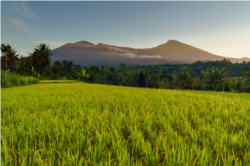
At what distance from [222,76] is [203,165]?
32376mm

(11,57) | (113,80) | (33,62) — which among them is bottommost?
(113,80)

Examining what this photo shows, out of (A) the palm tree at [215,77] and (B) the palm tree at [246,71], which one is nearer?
(B) the palm tree at [246,71]

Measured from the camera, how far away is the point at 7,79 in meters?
9.27

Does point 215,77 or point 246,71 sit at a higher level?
point 246,71

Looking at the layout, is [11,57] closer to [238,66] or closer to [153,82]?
[153,82]

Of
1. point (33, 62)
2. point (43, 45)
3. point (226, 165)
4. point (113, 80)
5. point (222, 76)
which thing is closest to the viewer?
point (226, 165)

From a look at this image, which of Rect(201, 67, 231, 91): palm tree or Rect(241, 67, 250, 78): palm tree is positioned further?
Rect(201, 67, 231, 91): palm tree

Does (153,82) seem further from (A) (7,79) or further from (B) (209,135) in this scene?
(B) (209,135)

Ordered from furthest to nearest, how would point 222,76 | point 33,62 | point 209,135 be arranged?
point 33,62 < point 222,76 < point 209,135

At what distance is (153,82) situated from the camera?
163 feet

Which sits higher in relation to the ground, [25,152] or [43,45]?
[43,45]

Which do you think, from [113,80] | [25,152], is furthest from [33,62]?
[113,80]

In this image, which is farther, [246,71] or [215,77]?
[215,77]

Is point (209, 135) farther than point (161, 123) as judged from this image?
No
